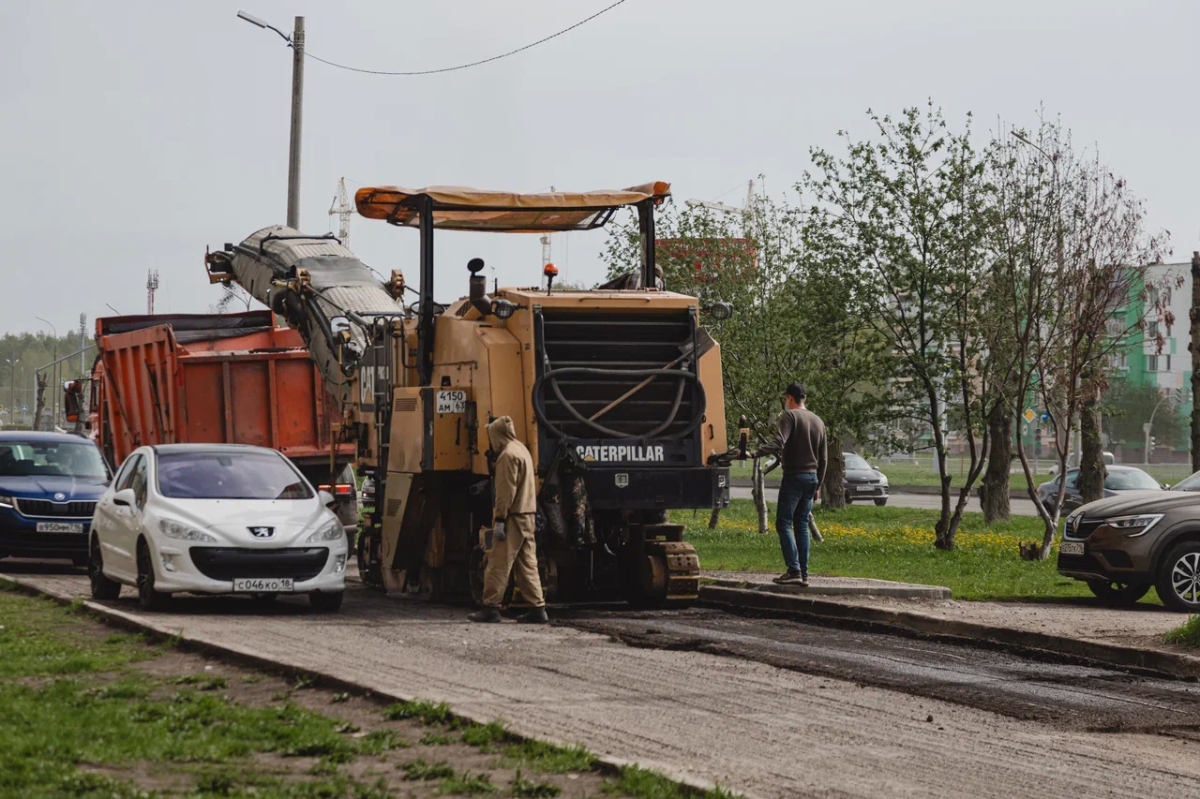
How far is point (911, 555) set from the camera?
77.3ft

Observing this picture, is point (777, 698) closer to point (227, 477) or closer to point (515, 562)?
point (515, 562)

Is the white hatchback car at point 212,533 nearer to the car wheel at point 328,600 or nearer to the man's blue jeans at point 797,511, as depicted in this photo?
the car wheel at point 328,600

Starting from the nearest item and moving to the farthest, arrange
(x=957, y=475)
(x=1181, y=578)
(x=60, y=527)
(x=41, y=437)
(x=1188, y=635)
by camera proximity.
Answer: (x=1188, y=635) → (x=1181, y=578) → (x=60, y=527) → (x=41, y=437) → (x=957, y=475)

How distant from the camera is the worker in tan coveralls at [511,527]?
14.4 meters

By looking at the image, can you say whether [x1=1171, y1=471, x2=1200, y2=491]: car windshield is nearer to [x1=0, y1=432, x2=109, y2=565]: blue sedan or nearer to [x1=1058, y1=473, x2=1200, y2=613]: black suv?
[x1=1058, y1=473, x2=1200, y2=613]: black suv

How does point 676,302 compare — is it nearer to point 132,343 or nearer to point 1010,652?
point 1010,652

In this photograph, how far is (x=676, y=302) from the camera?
15.6 m

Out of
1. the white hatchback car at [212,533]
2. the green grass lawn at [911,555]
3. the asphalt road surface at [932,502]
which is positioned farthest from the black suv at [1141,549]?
the asphalt road surface at [932,502]

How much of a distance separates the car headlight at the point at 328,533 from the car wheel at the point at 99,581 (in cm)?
208

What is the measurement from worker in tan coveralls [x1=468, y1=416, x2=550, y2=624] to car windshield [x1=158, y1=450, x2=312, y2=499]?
2640 mm

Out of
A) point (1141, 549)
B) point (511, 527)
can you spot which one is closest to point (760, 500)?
point (1141, 549)

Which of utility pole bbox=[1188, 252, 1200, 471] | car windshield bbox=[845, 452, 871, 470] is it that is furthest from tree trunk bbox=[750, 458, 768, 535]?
car windshield bbox=[845, 452, 871, 470]

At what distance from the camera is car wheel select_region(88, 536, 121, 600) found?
53.2ft

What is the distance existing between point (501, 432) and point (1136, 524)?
254 inches
